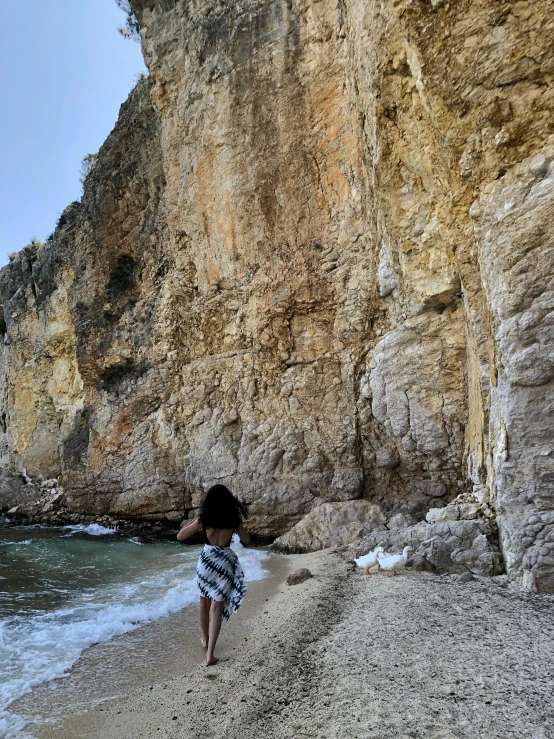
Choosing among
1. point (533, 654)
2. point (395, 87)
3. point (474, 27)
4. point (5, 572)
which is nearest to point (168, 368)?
point (5, 572)

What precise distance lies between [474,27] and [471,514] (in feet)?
20.6

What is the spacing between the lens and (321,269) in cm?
1214

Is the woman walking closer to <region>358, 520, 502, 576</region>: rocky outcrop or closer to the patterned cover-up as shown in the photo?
the patterned cover-up

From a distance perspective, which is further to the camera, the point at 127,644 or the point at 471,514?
the point at 471,514

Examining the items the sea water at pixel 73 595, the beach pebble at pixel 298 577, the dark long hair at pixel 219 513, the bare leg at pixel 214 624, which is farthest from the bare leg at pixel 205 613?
the beach pebble at pixel 298 577

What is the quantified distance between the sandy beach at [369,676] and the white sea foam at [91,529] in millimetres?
10440

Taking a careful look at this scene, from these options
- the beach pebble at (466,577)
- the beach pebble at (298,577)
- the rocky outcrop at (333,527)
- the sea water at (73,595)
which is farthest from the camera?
the rocky outcrop at (333,527)

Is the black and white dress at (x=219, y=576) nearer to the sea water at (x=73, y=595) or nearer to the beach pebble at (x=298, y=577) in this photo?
the sea water at (x=73, y=595)

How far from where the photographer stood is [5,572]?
880cm

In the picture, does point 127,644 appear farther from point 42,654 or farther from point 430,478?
point 430,478

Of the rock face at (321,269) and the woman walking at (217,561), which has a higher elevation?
the rock face at (321,269)

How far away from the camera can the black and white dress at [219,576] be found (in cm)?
379

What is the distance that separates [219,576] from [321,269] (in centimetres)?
959

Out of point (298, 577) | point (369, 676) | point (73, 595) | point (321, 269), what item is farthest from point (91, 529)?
point (369, 676)
